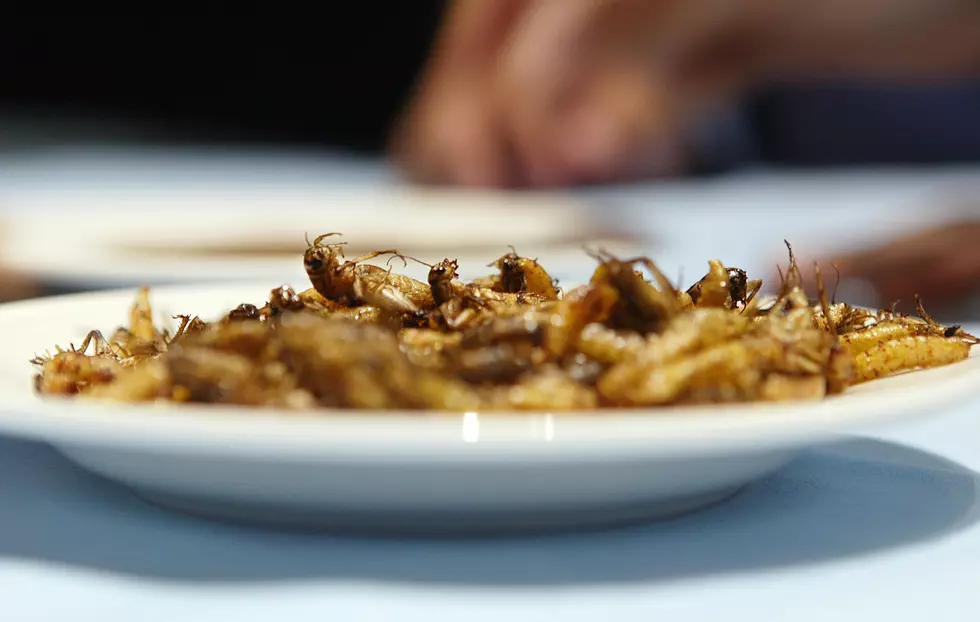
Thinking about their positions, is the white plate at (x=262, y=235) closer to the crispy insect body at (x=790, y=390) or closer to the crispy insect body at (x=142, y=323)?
the crispy insect body at (x=142, y=323)

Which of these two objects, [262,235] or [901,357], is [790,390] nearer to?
[901,357]

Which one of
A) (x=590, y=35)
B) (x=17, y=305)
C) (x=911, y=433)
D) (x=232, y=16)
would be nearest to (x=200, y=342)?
(x=17, y=305)

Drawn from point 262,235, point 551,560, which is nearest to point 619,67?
point 262,235

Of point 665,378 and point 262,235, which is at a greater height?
point 262,235

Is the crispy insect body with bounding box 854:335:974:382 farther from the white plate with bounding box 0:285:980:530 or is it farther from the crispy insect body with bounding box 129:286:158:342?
the crispy insect body with bounding box 129:286:158:342

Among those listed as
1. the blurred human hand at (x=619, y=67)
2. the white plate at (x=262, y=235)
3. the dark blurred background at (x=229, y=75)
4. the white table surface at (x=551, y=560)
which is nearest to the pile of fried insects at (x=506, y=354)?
the white table surface at (x=551, y=560)

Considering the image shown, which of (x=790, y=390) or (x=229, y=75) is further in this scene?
(x=229, y=75)
